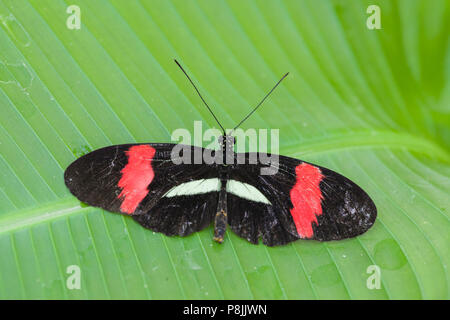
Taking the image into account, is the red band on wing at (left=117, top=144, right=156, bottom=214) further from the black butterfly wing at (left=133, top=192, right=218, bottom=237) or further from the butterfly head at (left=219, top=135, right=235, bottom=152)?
the butterfly head at (left=219, top=135, right=235, bottom=152)

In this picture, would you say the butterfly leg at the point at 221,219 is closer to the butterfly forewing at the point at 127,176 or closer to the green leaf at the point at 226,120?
the green leaf at the point at 226,120

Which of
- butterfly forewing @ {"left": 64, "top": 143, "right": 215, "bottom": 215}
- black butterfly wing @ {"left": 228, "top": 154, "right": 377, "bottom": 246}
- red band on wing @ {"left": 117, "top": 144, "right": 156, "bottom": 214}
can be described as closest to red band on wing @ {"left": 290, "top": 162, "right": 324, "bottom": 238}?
black butterfly wing @ {"left": 228, "top": 154, "right": 377, "bottom": 246}

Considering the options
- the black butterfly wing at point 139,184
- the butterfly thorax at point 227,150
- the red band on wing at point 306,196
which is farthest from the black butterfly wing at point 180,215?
the red band on wing at point 306,196

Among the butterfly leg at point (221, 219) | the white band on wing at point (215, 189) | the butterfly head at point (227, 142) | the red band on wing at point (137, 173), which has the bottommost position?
the butterfly leg at point (221, 219)

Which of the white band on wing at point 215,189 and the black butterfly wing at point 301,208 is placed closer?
the black butterfly wing at point 301,208

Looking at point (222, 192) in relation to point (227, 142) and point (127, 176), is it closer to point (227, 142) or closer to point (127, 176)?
point (227, 142)

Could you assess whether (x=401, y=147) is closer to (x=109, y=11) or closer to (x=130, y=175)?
(x=130, y=175)

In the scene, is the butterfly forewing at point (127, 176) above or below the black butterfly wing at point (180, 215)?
above

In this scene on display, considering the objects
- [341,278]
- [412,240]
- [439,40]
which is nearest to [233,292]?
[341,278]
